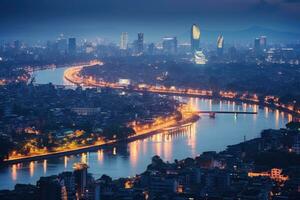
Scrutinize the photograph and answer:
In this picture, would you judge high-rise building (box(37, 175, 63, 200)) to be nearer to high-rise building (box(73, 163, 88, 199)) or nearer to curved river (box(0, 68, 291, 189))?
high-rise building (box(73, 163, 88, 199))

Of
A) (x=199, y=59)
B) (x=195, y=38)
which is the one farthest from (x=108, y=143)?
(x=195, y=38)

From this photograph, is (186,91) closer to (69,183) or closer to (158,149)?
(158,149)

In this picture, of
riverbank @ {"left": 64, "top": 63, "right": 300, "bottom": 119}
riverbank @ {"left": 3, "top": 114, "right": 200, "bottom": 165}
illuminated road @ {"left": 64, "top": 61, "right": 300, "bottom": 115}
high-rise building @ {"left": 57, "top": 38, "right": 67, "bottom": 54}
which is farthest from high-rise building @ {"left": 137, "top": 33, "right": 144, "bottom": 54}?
riverbank @ {"left": 3, "top": 114, "right": 200, "bottom": 165}

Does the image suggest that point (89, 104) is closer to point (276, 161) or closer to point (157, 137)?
point (157, 137)

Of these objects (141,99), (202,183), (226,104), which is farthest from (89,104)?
(202,183)

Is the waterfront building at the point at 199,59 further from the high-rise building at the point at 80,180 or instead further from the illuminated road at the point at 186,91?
the high-rise building at the point at 80,180

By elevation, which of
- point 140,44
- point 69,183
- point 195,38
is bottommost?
point 69,183

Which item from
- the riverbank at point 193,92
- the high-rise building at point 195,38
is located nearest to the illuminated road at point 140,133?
the riverbank at point 193,92

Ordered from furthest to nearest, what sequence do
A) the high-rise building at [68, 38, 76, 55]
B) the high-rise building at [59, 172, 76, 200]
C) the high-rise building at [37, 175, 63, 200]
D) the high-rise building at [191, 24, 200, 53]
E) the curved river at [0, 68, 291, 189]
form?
the high-rise building at [68, 38, 76, 55]
the high-rise building at [191, 24, 200, 53]
the curved river at [0, 68, 291, 189]
the high-rise building at [59, 172, 76, 200]
the high-rise building at [37, 175, 63, 200]

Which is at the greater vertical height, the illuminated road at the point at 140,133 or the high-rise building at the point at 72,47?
the high-rise building at the point at 72,47
